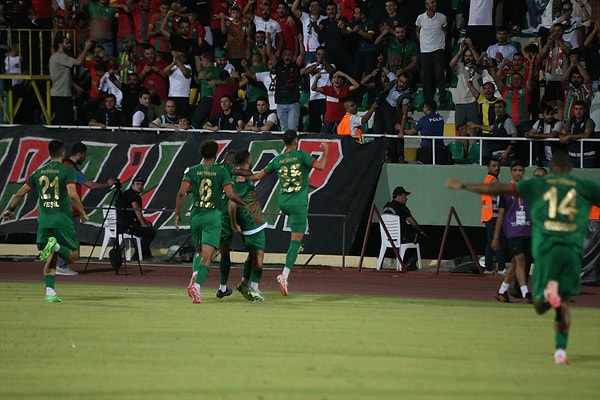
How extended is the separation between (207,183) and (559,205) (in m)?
6.89

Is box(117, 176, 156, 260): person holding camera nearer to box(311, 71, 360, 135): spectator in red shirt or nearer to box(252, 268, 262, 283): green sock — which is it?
box(311, 71, 360, 135): spectator in red shirt

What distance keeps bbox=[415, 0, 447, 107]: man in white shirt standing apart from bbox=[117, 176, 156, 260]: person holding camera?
6.72 m

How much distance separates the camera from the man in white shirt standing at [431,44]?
85.3ft

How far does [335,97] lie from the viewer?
2606cm

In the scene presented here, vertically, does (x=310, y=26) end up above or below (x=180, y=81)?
above

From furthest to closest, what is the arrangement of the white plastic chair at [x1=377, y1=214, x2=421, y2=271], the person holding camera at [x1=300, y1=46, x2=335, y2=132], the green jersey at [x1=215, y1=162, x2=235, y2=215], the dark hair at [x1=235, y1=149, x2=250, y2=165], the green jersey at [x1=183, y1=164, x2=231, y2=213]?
the person holding camera at [x1=300, y1=46, x2=335, y2=132] < the white plastic chair at [x1=377, y1=214, x2=421, y2=271] < the dark hair at [x1=235, y1=149, x2=250, y2=165] < the green jersey at [x1=215, y1=162, x2=235, y2=215] < the green jersey at [x1=183, y1=164, x2=231, y2=213]

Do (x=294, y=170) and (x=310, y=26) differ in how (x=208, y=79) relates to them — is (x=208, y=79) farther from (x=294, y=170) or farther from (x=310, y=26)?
(x=294, y=170)

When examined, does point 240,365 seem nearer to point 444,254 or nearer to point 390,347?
point 390,347

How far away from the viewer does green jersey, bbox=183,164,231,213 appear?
1698cm

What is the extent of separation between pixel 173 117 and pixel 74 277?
5.68 meters

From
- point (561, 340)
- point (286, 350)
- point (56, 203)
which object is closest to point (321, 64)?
point (56, 203)

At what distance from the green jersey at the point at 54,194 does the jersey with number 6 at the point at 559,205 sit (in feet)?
25.7

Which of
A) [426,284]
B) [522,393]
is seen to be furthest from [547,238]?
[426,284]

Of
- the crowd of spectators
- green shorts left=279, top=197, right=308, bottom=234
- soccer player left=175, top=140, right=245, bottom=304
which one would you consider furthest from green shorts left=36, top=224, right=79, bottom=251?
the crowd of spectators
